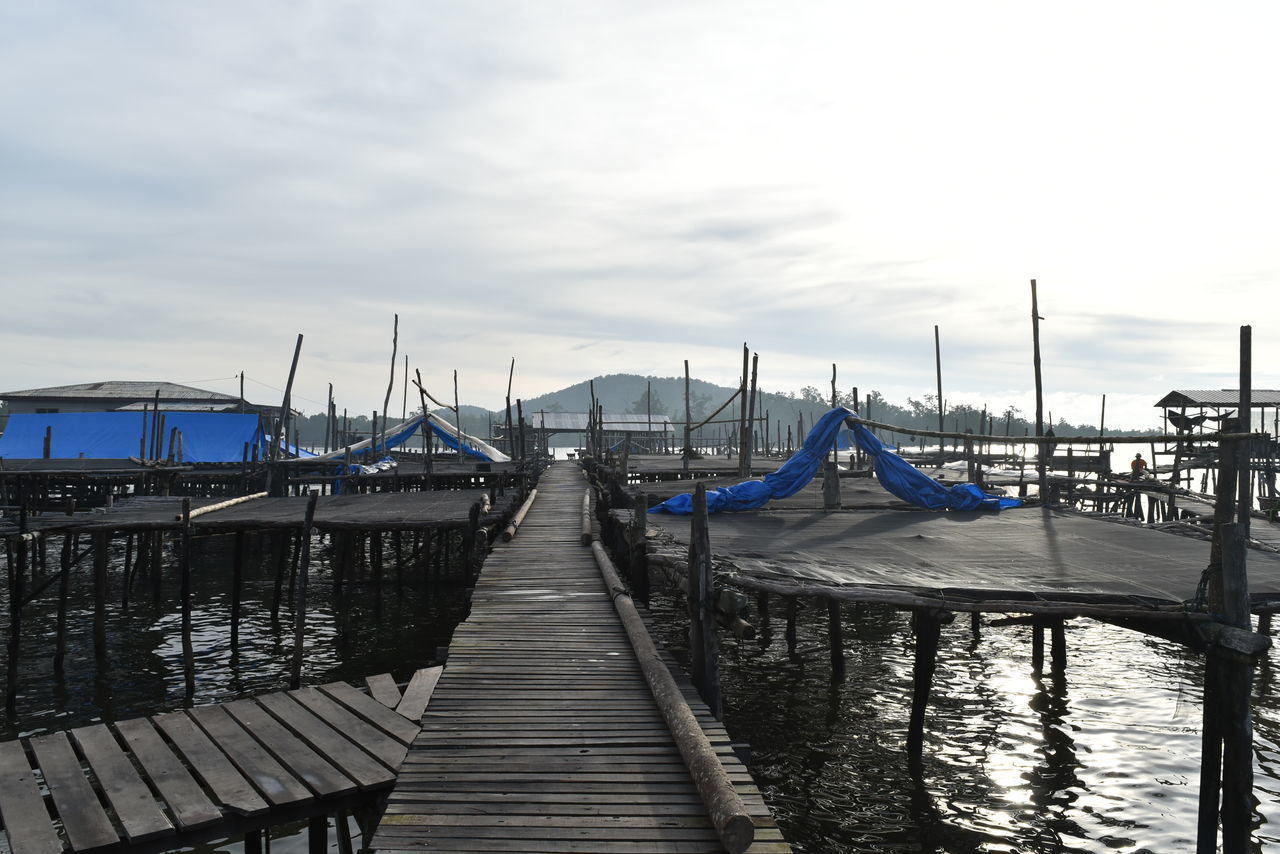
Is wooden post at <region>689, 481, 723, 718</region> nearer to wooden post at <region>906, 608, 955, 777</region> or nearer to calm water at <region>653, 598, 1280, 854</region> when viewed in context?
calm water at <region>653, 598, 1280, 854</region>

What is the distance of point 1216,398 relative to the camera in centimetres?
2702

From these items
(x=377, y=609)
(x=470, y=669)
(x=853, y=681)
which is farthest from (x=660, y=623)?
(x=470, y=669)

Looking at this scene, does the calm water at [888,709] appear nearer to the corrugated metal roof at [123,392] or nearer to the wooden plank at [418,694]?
the wooden plank at [418,694]

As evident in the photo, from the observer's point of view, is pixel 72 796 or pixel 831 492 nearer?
pixel 72 796

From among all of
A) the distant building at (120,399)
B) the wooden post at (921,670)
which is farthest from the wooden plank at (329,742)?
the distant building at (120,399)

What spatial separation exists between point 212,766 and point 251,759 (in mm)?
258

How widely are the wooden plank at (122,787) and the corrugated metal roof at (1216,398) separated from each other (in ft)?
100

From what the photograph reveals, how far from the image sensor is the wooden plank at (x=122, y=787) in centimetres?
499

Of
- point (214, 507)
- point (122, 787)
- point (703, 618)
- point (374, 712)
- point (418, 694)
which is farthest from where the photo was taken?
point (214, 507)

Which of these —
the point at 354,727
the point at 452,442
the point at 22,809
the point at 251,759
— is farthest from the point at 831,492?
the point at 452,442

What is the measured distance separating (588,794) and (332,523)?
36.5 ft

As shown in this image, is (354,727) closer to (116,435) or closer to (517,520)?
(517,520)

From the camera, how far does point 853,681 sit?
1202cm

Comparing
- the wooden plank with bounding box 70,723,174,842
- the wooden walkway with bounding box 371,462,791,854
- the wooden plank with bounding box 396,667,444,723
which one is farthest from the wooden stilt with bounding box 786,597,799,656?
the wooden plank with bounding box 70,723,174,842
